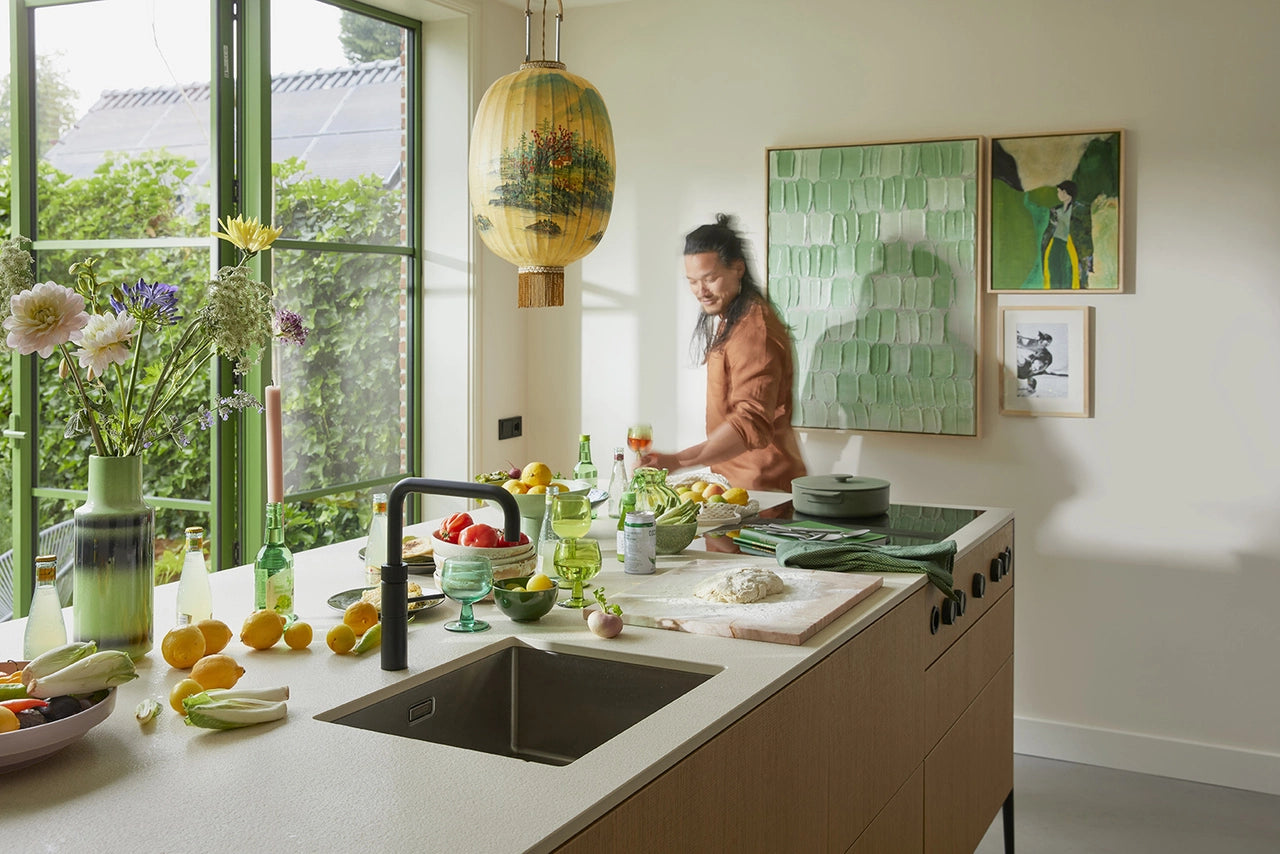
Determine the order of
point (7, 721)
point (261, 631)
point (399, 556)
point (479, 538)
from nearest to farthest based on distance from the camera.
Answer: point (7, 721), point (399, 556), point (261, 631), point (479, 538)

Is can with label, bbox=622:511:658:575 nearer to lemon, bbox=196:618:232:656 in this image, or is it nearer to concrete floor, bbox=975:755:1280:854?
lemon, bbox=196:618:232:656

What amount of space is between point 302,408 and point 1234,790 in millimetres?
3350

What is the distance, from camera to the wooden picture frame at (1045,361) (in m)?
3.97

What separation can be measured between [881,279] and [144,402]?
2519 mm

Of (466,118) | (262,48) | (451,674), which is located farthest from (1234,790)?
(262,48)

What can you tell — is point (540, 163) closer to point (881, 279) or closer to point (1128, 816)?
point (881, 279)

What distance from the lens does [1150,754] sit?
156 inches

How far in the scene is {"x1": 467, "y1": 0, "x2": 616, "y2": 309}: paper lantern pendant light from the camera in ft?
7.89

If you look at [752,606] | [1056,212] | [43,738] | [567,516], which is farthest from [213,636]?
[1056,212]

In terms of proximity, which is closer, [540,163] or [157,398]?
[157,398]

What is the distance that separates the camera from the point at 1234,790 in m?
3.82

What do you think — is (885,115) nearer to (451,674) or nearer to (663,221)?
(663,221)

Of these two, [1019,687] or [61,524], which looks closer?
[61,524]

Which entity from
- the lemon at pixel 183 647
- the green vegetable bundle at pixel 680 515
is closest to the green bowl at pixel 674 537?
the green vegetable bundle at pixel 680 515
